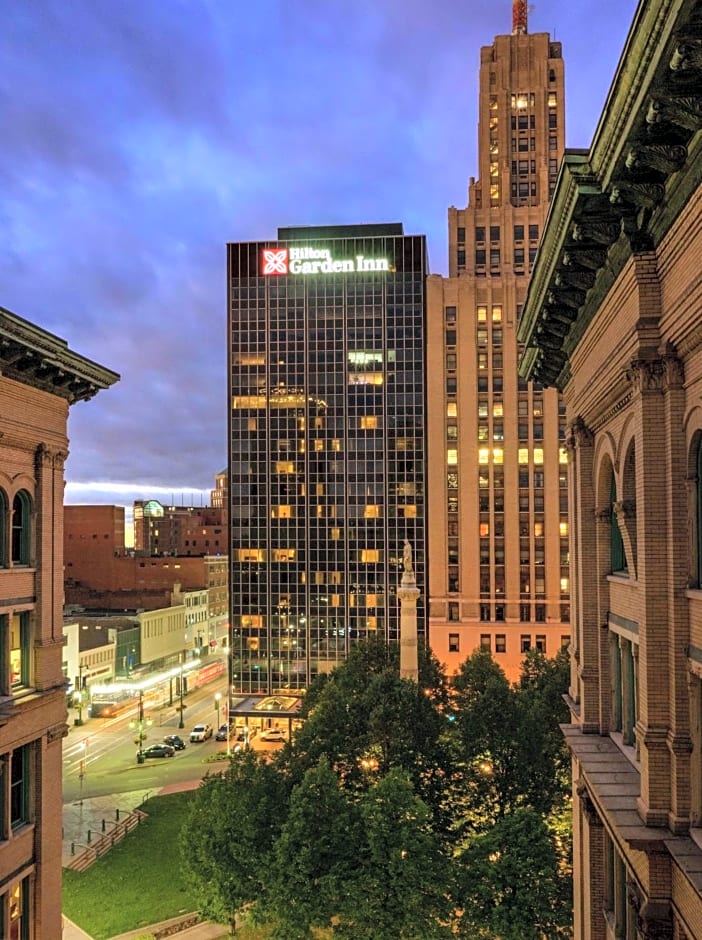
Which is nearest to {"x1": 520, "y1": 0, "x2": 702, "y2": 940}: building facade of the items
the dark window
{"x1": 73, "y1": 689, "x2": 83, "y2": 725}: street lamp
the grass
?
the dark window

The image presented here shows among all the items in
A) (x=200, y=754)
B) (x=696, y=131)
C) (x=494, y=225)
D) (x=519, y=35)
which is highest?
(x=519, y=35)

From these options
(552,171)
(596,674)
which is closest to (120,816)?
(596,674)

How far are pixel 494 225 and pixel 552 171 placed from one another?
→ 13.9m

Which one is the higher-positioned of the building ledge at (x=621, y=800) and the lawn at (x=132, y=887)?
the building ledge at (x=621, y=800)

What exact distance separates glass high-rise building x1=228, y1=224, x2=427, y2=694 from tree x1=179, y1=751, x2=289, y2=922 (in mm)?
52706

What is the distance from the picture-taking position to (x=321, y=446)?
8525cm

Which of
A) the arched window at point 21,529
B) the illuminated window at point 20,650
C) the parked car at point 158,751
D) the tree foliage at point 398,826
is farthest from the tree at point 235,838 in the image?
the parked car at point 158,751

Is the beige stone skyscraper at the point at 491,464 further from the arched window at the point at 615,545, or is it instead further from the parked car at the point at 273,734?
the arched window at the point at 615,545

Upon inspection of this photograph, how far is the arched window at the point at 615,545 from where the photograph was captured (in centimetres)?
1700

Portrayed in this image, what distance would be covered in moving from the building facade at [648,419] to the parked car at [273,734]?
61.2 metres

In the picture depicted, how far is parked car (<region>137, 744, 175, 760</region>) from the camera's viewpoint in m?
66.3

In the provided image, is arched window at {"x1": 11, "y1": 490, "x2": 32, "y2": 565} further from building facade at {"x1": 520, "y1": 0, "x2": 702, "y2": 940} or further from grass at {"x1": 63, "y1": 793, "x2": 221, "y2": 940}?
grass at {"x1": 63, "y1": 793, "x2": 221, "y2": 940}

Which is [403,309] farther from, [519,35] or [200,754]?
[200,754]

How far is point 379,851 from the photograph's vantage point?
24609 millimetres
